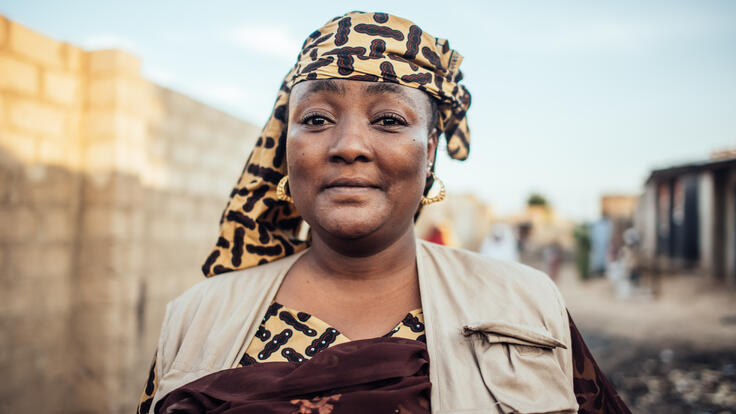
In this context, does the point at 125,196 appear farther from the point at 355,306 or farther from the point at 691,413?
the point at 691,413

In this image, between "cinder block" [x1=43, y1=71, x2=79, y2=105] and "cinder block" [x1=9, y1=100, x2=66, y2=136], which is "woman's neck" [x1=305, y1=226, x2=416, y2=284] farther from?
"cinder block" [x1=43, y1=71, x2=79, y2=105]

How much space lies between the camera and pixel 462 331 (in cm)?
137

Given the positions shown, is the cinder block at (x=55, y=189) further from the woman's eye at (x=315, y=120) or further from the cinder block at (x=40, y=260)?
the woman's eye at (x=315, y=120)

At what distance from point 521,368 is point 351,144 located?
0.78m

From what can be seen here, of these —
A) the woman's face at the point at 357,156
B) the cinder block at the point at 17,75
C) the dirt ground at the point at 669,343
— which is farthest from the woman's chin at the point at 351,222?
the dirt ground at the point at 669,343

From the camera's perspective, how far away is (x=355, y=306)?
1.51 metres

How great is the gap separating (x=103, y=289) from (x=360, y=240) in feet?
9.64

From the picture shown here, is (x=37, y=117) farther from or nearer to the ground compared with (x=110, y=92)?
nearer to the ground

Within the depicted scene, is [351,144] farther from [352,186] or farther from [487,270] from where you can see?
[487,270]

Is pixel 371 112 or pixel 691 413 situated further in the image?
pixel 691 413

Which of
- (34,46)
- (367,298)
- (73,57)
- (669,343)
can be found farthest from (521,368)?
(669,343)

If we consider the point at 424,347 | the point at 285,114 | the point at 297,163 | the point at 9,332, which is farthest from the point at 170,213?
the point at 424,347

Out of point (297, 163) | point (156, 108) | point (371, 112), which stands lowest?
point (297, 163)

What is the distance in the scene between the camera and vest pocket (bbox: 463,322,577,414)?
1243 mm
